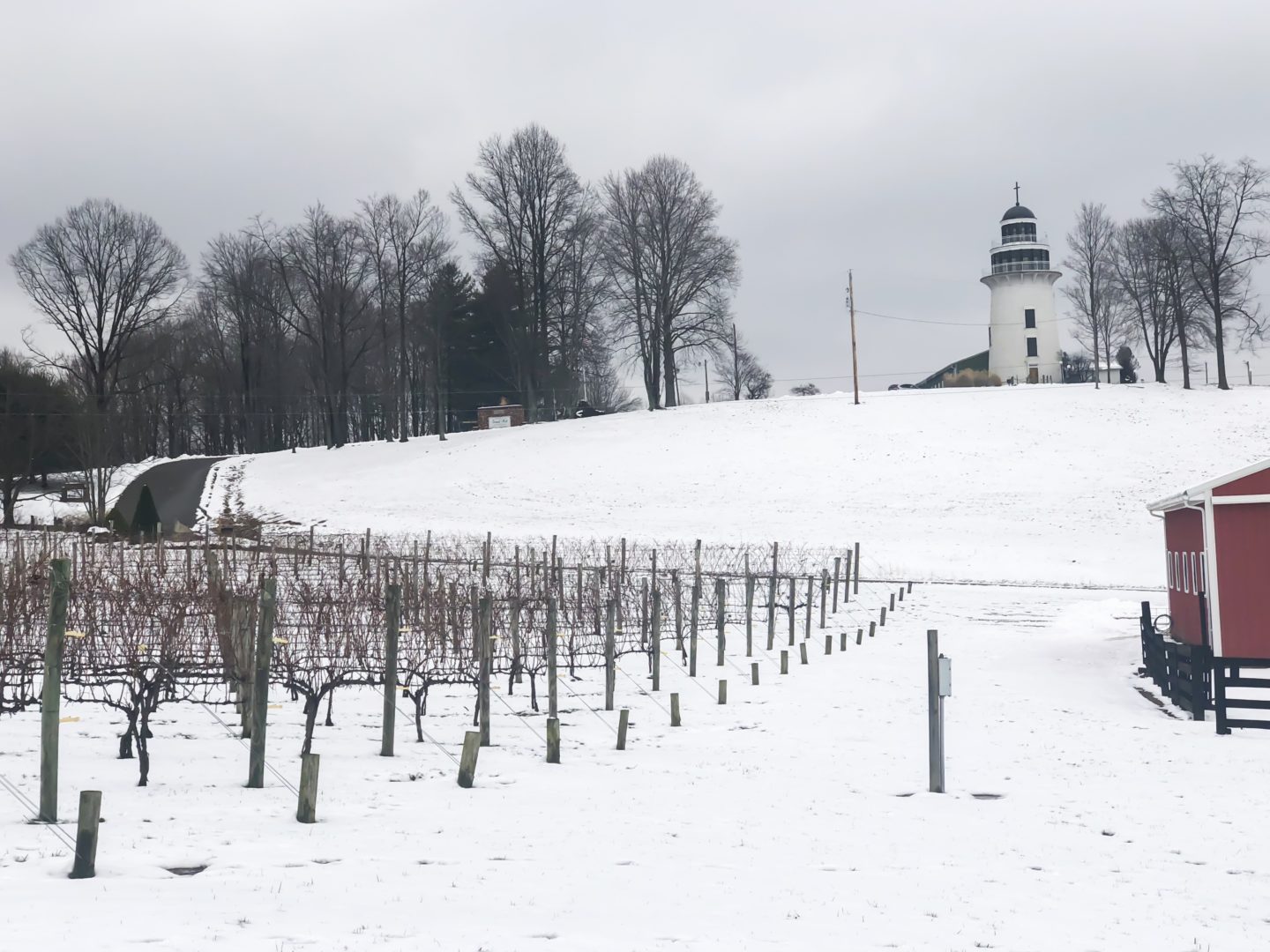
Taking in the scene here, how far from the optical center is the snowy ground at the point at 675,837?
6.71 meters

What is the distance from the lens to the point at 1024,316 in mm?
78500

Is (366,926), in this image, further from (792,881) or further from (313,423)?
(313,423)

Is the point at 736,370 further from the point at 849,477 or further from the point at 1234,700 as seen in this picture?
the point at 1234,700

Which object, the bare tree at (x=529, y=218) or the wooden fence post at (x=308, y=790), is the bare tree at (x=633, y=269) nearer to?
the bare tree at (x=529, y=218)

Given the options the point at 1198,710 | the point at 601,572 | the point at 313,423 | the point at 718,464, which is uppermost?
the point at 313,423

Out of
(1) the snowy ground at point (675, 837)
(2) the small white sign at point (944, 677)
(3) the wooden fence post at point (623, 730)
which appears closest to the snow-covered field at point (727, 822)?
(1) the snowy ground at point (675, 837)

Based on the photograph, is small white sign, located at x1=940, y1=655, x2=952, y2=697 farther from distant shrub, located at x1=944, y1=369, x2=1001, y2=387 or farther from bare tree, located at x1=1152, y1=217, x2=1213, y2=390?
distant shrub, located at x1=944, y1=369, x2=1001, y2=387

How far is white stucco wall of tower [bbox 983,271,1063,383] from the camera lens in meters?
77.9

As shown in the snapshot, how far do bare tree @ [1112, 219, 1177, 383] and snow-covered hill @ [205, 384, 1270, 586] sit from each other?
5.18 metres

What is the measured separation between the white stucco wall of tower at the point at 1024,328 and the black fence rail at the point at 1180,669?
61.4 metres

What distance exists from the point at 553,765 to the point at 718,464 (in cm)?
4001

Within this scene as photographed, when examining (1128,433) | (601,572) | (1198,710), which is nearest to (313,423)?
(1128,433)

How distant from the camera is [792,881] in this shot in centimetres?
795

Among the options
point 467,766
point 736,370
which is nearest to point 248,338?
point 736,370
